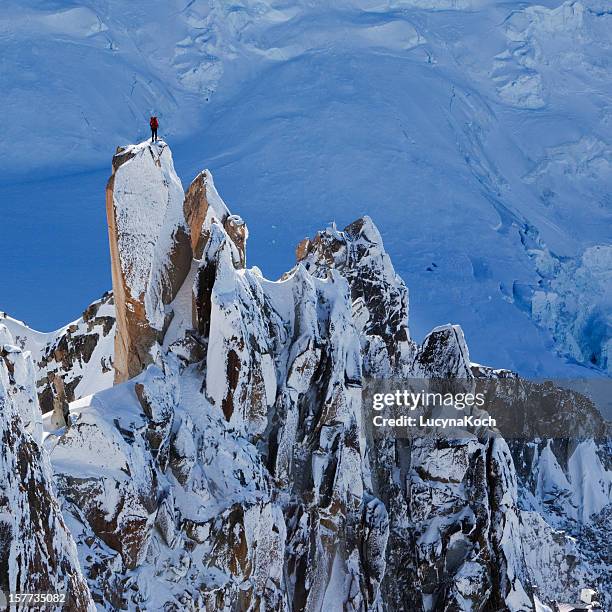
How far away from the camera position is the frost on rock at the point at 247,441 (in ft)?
62.7

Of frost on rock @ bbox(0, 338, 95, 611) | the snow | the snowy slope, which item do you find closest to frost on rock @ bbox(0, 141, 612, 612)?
the snow

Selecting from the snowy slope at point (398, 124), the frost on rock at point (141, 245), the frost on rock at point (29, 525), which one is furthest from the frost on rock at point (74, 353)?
the snowy slope at point (398, 124)

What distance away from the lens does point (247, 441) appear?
2219 cm

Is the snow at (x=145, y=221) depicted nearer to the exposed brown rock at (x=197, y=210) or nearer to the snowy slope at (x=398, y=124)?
the exposed brown rock at (x=197, y=210)

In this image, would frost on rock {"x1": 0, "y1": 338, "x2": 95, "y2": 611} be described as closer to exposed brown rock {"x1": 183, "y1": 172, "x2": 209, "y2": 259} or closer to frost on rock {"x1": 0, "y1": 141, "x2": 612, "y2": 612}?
frost on rock {"x1": 0, "y1": 141, "x2": 612, "y2": 612}

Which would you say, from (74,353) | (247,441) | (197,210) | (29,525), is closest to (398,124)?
(74,353)

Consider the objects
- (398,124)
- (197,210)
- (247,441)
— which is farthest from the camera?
(398,124)

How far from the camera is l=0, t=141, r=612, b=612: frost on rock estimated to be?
62.7ft

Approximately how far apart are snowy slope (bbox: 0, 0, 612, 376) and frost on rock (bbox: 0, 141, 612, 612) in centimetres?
2795

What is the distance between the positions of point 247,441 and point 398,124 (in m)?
54.0

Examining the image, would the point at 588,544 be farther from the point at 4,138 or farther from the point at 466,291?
the point at 4,138

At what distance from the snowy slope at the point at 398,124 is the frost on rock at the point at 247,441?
28.0 metres

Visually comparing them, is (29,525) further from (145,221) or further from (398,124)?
(398,124)

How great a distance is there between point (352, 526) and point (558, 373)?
33.0 m
